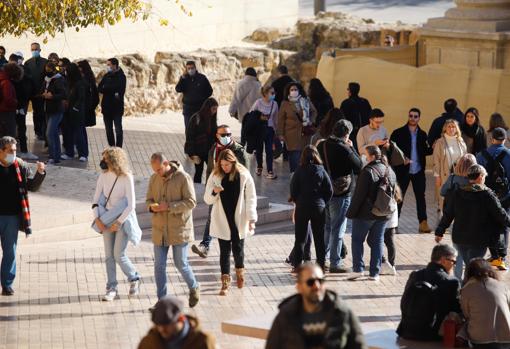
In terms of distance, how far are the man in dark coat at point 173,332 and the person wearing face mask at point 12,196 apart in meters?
4.96

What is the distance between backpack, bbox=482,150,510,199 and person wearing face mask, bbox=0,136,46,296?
4.86m

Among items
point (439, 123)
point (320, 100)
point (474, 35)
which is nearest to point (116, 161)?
point (439, 123)

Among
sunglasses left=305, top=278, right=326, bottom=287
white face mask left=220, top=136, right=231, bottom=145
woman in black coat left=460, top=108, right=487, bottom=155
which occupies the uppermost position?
sunglasses left=305, top=278, right=326, bottom=287

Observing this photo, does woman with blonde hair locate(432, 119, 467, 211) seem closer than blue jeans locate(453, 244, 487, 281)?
No

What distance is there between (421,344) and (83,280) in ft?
14.2

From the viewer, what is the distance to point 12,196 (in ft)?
42.6

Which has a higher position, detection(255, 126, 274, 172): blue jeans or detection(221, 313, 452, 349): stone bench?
detection(221, 313, 452, 349): stone bench

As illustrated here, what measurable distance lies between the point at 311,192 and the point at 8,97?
659 centimetres

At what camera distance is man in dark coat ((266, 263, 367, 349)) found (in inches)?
327

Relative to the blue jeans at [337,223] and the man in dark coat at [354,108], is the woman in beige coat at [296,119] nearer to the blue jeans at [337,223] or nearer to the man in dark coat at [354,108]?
the man in dark coat at [354,108]

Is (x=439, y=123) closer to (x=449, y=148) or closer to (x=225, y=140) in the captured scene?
(x=449, y=148)

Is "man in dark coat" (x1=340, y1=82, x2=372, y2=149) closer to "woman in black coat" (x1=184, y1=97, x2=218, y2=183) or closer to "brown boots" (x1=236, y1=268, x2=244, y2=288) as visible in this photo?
"woman in black coat" (x1=184, y1=97, x2=218, y2=183)

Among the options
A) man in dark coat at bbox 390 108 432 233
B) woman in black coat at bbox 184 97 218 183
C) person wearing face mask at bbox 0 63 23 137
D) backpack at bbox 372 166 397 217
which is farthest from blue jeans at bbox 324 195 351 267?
person wearing face mask at bbox 0 63 23 137

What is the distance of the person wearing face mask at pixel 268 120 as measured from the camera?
19859mm
